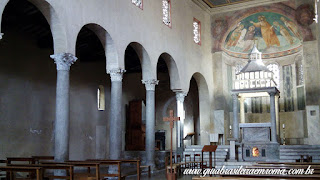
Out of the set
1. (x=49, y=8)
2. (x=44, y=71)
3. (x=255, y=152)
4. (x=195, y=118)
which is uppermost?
(x=49, y=8)

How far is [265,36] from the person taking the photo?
27.1m

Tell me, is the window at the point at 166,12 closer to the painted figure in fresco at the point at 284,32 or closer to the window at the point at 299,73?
the painted figure in fresco at the point at 284,32

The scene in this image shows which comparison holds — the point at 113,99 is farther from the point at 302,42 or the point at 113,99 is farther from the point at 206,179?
the point at 302,42

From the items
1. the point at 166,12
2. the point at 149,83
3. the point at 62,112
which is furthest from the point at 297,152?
the point at 62,112

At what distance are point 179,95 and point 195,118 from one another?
642 cm

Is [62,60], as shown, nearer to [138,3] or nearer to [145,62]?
[145,62]

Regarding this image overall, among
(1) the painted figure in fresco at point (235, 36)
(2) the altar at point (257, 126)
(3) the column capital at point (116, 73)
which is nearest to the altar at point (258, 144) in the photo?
(2) the altar at point (257, 126)

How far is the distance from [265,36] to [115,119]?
15.7 metres

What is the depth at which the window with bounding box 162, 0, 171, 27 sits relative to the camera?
67.2 feet

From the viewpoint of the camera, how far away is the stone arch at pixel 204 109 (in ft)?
83.5

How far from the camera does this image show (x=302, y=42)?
23.8 metres

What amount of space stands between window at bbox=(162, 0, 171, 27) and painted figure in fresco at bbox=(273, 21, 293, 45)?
888 centimetres

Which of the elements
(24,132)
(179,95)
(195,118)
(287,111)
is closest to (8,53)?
(24,132)

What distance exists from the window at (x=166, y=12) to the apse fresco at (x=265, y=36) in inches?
274
